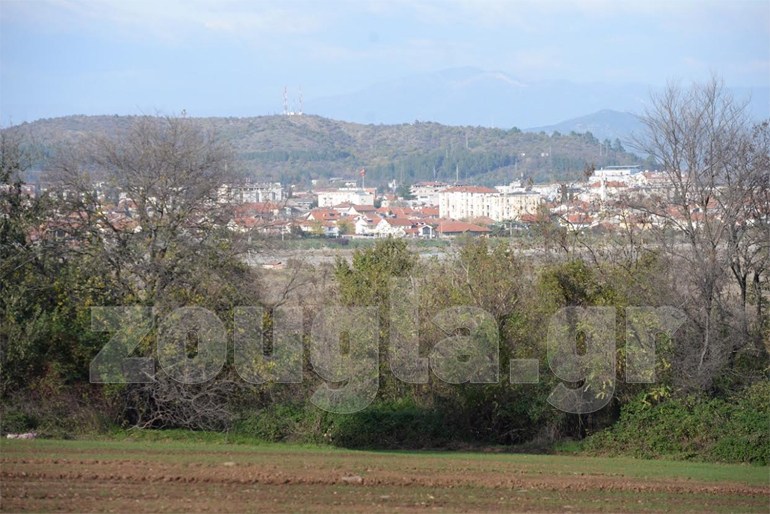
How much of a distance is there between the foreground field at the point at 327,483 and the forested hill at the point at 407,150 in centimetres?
10916

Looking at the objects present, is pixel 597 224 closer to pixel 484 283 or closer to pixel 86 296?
pixel 484 283

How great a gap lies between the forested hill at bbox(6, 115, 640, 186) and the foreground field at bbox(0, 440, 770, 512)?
358 ft

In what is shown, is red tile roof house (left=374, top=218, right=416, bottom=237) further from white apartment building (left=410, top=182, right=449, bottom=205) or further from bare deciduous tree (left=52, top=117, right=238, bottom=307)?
bare deciduous tree (left=52, top=117, right=238, bottom=307)

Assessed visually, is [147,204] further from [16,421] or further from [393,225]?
[393,225]

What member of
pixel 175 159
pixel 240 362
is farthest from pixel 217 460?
pixel 175 159

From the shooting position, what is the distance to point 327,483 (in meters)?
11.9

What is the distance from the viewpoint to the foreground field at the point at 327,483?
423 inches

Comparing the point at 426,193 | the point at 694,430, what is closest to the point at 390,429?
the point at 694,430

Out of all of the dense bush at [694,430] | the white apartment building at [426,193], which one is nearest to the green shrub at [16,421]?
the dense bush at [694,430]

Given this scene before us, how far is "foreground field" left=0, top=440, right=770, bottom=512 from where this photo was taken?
35.2ft

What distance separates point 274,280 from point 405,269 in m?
3.91

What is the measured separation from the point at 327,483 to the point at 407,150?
163395 mm

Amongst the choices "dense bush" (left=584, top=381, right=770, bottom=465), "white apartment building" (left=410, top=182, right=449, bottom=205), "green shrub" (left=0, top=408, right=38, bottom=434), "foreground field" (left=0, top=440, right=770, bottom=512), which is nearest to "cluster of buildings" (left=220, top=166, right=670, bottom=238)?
"white apartment building" (left=410, top=182, right=449, bottom=205)

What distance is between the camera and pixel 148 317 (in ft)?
56.1
